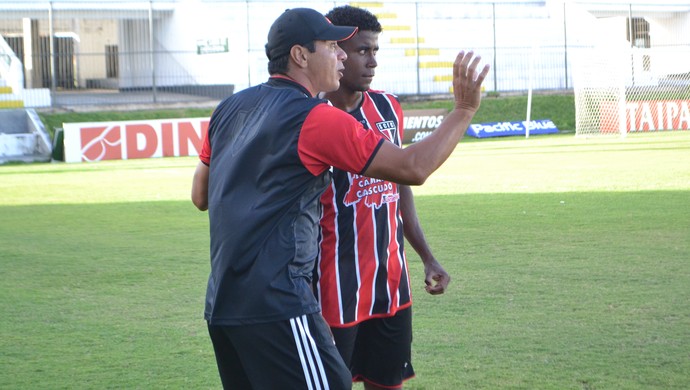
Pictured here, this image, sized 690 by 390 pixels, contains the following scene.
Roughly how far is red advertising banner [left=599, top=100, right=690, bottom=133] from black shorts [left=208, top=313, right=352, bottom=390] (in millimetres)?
25924

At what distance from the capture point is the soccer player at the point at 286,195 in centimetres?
306

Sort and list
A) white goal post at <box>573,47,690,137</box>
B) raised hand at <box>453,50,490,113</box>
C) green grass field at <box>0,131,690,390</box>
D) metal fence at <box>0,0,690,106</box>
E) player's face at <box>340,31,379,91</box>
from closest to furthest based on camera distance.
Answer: raised hand at <box>453,50,490,113</box> < player's face at <box>340,31,379,91</box> < green grass field at <box>0,131,690,390</box> < white goal post at <box>573,47,690,137</box> < metal fence at <box>0,0,690,106</box>

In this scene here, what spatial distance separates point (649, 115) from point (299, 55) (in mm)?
27392

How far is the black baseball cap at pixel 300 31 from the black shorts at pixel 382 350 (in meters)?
1.39

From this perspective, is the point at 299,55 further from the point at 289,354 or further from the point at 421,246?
the point at 421,246

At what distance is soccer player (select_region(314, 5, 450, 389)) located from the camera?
399 centimetres

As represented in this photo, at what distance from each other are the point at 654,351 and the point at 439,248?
3942mm

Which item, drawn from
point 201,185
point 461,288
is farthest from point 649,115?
point 201,185

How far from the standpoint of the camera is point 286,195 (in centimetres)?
309

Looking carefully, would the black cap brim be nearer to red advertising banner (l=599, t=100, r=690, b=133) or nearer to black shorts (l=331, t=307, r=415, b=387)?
black shorts (l=331, t=307, r=415, b=387)

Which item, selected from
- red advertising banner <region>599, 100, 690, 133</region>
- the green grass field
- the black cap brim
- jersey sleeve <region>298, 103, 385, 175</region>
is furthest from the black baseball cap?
red advertising banner <region>599, 100, 690, 133</region>

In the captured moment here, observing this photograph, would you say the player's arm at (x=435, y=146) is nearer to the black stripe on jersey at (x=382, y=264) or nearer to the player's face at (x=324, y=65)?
the player's face at (x=324, y=65)

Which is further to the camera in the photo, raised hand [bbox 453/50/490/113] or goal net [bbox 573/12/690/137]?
goal net [bbox 573/12/690/137]

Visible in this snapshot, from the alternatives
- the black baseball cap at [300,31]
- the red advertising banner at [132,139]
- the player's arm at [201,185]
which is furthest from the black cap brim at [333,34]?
the red advertising banner at [132,139]
